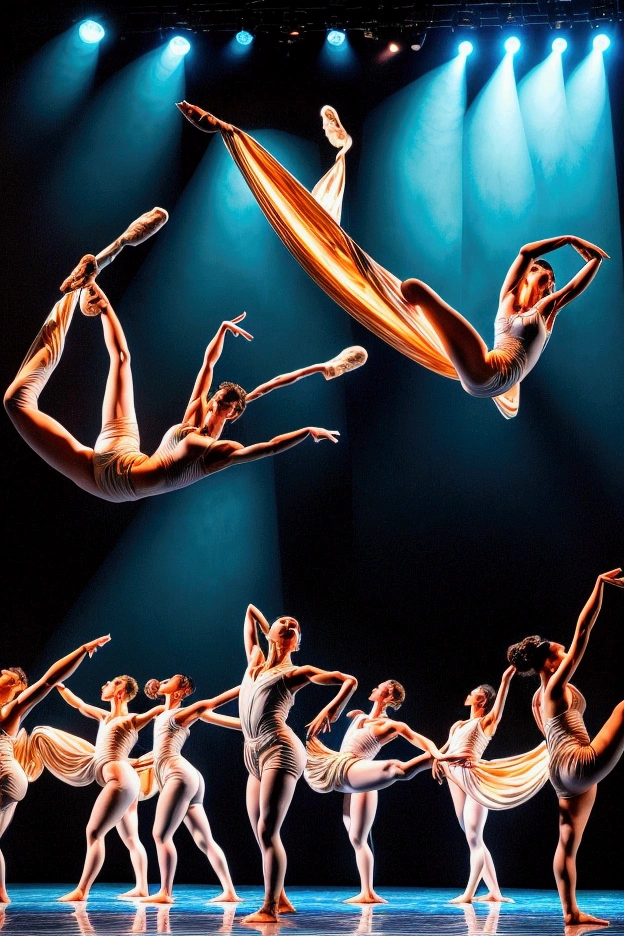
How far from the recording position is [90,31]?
7.41 meters

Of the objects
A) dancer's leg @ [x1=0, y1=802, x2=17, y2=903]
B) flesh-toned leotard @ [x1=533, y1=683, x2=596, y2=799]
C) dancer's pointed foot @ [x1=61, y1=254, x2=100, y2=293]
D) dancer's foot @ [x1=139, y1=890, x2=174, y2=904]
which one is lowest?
dancer's foot @ [x1=139, y1=890, x2=174, y2=904]

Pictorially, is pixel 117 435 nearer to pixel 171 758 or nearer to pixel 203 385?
pixel 203 385

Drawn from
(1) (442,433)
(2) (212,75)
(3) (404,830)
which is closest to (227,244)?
(2) (212,75)

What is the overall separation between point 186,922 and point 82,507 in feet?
11.4

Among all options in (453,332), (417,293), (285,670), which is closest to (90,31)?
(417,293)

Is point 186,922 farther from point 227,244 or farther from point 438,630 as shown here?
point 227,244

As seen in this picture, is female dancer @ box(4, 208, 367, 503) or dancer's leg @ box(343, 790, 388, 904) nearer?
female dancer @ box(4, 208, 367, 503)

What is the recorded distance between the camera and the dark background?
21.8 ft

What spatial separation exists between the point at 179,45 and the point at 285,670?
5161mm

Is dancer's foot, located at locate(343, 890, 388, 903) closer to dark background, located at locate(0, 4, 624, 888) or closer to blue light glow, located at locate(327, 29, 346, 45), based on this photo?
dark background, located at locate(0, 4, 624, 888)

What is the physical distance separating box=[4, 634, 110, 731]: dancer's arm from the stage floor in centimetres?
98

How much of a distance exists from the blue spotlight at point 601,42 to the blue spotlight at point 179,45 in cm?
312

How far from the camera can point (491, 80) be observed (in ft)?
24.2

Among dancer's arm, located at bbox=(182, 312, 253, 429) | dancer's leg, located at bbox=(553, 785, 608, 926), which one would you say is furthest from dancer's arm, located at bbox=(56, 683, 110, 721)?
dancer's leg, located at bbox=(553, 785, 608, 926)
